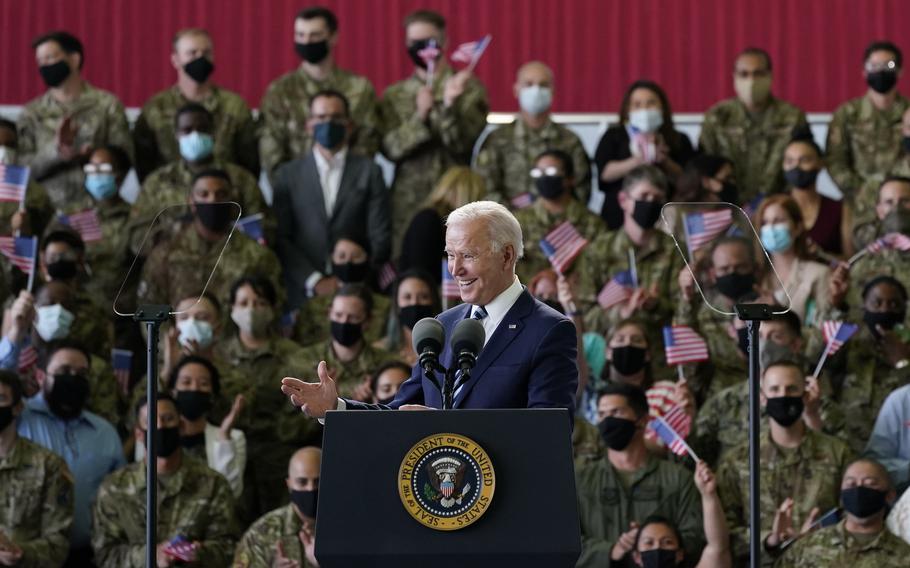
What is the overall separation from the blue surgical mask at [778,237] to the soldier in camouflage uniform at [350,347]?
1.90 meters

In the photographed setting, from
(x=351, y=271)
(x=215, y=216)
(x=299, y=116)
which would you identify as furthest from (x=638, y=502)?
(x=299, y=116)

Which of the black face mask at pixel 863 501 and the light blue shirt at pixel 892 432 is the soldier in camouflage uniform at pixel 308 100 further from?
the black face mask at pixel 863 501

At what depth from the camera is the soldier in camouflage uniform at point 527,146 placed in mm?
9117

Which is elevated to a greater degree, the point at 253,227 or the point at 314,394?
the point at 253,227

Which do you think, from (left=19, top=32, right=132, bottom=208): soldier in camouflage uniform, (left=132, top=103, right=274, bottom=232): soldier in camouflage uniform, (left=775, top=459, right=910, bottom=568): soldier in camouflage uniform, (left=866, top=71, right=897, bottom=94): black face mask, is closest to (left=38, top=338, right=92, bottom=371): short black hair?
(left=132, top=103, right=274, bottom=232): soldier in camouflage uniform

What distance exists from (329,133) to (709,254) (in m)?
3.80

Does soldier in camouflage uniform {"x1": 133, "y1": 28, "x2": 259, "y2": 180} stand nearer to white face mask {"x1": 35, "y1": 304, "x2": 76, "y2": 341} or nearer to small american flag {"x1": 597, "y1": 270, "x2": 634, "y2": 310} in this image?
white face mask {"x1": 35, "y1": 304, "x2": 76, "y2": 341}

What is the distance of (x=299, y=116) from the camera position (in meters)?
9.34

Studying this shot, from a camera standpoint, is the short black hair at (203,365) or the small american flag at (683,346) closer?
the short black hair at (203,365)

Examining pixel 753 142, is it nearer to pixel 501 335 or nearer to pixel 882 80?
pixel 882 80

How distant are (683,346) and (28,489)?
2.86 meters

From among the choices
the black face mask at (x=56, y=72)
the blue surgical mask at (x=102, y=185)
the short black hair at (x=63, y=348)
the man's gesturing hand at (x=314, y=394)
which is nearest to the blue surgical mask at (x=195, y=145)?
the blue surgical mask at (x=102, y=185)

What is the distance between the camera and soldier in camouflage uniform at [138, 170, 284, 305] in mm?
6145

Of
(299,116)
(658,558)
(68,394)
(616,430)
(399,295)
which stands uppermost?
(299,116)
